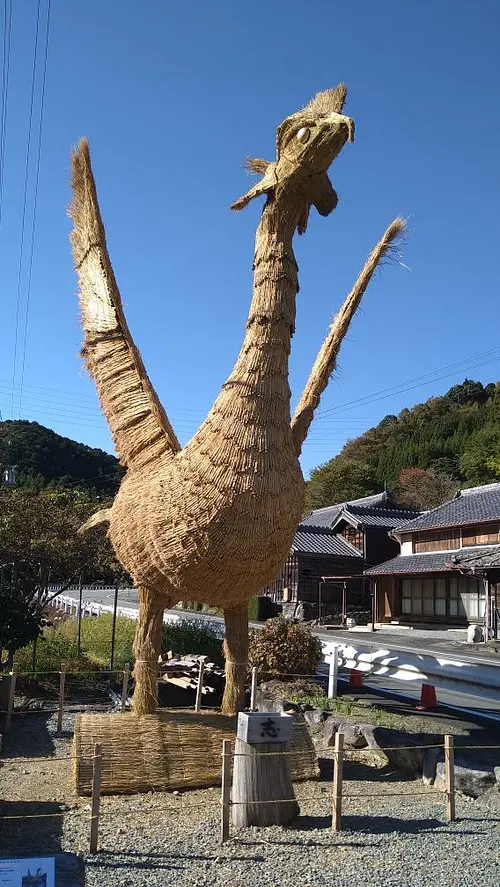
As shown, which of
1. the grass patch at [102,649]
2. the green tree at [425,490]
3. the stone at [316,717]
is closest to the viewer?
the stone at [316,717]

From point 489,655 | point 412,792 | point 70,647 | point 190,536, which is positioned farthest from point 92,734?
point 489,655

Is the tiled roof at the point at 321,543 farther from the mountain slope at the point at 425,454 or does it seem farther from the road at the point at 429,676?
the road at the point at 429,676

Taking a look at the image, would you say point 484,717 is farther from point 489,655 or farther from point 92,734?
point 489,655

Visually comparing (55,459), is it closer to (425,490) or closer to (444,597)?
(425,490)

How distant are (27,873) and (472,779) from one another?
3794 mm

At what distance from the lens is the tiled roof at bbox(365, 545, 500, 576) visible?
20.5 metres

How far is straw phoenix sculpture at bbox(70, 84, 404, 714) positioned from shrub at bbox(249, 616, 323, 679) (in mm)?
4754

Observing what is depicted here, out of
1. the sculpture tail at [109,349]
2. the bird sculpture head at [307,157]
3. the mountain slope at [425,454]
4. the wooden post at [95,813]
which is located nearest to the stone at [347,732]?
the wooden post at [95,813]

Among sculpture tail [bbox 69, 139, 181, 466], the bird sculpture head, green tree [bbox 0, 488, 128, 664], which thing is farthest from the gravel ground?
green tree [bbox 0, 488, 128, 664]

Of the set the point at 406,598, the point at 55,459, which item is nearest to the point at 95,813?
the point at 406,598

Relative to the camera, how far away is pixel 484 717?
333 inches

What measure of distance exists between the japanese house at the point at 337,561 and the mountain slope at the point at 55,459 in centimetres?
1185

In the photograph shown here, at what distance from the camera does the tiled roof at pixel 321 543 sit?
29856 mm

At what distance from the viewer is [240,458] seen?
4992mm
